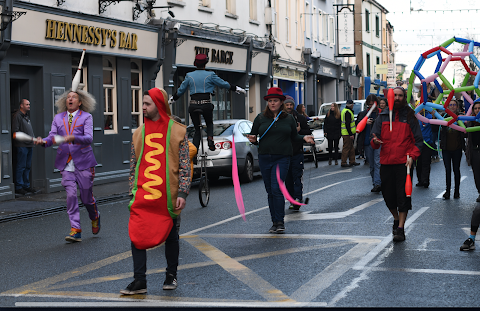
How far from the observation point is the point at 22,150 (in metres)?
14.9

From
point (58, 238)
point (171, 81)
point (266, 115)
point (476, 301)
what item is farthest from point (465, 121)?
point (171, 81)

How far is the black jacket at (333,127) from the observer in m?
22.5

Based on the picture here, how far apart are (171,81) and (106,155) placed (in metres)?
3.98

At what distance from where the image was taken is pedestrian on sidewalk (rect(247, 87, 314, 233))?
948 centimetres

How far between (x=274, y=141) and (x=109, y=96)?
33.6 ft

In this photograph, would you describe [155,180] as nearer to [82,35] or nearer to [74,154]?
[74,154]

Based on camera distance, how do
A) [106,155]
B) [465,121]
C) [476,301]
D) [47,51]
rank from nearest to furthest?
1. [476,301]
2. [465,121]
3. [47,51]
4. [106,155]

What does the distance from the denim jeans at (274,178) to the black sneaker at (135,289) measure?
11.9ft

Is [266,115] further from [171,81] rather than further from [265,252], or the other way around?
[171,81]

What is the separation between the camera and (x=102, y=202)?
14.0 meters

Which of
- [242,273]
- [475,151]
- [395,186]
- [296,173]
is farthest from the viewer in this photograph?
[296,173]

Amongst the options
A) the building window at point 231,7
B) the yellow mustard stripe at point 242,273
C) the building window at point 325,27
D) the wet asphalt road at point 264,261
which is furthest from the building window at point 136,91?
the building window at point 325,27

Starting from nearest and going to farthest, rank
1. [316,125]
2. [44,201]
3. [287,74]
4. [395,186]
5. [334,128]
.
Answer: [395,186], [44,201], [334,128], [316,125], [287,74]

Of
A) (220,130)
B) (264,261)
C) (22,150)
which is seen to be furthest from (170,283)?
(220,130)
